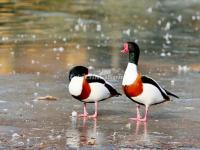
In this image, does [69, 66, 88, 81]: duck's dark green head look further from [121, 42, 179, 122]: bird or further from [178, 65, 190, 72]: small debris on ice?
[178, 65, 190, 72]: small debris on ice

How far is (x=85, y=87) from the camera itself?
9.70m

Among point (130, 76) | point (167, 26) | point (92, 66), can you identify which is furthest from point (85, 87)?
point (167, 26)

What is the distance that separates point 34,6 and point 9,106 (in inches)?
686

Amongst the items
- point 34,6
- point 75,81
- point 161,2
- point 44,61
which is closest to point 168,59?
Answer: point 44,61

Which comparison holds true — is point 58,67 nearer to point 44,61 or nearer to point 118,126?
point 44,61

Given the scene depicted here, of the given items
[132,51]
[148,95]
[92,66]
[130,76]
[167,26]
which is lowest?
[148,95]

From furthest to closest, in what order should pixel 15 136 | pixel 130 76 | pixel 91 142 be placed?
pixel 130 76 → pixel 15 136 → pixel 91 142

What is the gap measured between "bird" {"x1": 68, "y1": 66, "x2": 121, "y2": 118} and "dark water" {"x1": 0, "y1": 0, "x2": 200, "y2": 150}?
0.29 metres

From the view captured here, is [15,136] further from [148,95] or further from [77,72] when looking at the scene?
[148,95]

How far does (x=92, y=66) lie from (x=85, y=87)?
202 inches

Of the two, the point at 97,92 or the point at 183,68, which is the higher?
the point at 183,68

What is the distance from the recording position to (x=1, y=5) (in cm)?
2742

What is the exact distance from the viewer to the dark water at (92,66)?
8.66m

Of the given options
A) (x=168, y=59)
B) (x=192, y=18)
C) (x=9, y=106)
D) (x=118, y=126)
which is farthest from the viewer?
(x=192, y=18)
